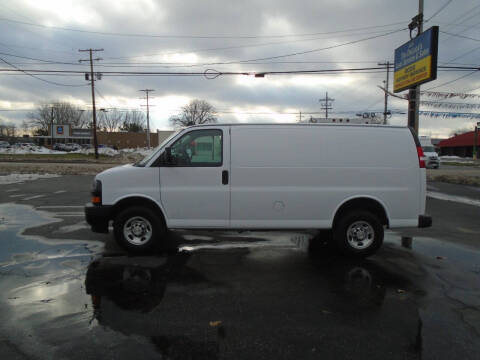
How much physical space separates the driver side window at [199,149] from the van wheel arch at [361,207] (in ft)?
6.88

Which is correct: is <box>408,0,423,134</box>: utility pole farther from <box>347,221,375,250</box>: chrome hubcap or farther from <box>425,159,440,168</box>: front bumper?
<box>425,159,440,168</box>: front bumper

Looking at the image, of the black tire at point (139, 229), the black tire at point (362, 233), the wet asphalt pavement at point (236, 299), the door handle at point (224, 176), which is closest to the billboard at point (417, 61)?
the wet asphalt pavement at point (236, 299)

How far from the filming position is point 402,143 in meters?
5.30

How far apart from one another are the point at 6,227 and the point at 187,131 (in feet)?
15.7

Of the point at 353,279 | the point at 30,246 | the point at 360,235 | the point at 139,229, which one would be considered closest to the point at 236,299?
the point at 353,279

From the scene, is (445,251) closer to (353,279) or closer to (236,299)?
(353,279)

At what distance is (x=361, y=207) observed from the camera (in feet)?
17.6

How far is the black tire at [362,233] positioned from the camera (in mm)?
5246

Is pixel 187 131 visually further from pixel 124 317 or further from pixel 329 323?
pixel 329 323

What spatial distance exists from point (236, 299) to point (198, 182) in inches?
79.8

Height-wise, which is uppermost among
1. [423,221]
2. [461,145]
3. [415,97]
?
[415,97]

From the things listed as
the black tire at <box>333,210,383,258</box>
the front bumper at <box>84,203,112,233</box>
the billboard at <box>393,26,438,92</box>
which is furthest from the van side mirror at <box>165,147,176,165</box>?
the billboard at <box>393,26,438,92</box>

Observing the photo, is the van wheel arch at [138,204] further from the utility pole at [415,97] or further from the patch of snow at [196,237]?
the utility pole at [415,97]

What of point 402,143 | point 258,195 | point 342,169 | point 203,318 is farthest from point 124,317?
point 402,143
